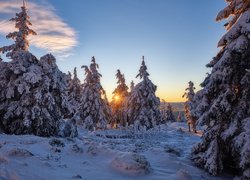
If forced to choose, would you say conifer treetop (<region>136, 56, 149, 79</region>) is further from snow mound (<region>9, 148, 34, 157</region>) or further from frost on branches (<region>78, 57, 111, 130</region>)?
snow mound (<region>9, 148, 34, 157</region>)

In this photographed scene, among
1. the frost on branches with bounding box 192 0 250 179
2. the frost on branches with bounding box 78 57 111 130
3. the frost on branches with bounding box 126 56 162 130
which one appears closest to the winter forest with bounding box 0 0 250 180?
the frost on branches with bounding box 192 0 250 179

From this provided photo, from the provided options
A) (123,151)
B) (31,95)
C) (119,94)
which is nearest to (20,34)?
(31,95)

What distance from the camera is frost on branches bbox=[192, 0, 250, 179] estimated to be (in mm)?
13938

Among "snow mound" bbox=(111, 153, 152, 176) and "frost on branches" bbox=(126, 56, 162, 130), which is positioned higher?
"frost on branches" bbox=(126, 56, 162, 130)

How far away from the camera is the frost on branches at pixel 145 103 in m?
42.4

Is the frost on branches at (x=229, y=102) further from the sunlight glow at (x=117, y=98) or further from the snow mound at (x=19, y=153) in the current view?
the sunlight glow at (x=117, y=98)

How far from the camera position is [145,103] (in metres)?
42.9

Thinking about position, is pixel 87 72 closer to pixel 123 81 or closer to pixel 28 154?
pixel 123 81

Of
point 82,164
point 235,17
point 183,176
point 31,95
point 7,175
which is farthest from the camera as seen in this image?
point 31,95

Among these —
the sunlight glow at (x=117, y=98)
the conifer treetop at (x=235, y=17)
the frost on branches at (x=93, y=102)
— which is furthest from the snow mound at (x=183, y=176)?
the sunlight glow at (x=117, y=98)

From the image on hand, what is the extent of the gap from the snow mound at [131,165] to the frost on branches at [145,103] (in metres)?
27.4

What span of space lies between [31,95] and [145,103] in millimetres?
21850

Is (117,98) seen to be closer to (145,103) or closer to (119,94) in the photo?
(119,94)

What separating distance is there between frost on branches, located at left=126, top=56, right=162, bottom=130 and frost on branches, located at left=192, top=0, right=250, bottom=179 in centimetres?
2653
